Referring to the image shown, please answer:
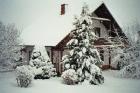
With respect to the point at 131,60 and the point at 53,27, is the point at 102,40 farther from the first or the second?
the point at 131,60

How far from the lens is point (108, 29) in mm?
14570

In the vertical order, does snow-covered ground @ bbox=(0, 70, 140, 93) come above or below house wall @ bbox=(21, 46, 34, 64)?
below

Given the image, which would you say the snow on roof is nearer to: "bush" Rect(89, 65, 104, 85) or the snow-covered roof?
the snow-covered roof

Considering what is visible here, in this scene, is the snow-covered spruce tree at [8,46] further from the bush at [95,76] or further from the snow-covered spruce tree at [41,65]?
the bush at [95,76]

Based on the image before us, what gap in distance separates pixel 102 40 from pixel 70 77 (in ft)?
14.1

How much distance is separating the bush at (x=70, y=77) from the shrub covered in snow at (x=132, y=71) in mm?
1692

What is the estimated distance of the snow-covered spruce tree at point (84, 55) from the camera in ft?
34.9

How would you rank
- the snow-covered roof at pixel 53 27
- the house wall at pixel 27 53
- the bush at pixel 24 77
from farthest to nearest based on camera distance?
the house wall at pixel 27 53 → the snow-covered roof at pixel 53 27 → the bush at pixel 24 77

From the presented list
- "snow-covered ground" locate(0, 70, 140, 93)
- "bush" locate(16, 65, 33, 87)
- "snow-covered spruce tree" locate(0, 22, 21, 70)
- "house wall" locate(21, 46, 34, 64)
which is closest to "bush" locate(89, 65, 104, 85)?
"snow-covered ground" locate(0, 70, 140, 93)

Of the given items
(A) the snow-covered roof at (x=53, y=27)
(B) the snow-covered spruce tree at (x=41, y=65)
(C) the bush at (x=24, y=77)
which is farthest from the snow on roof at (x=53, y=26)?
(C) the bush at (x=24, y=77)

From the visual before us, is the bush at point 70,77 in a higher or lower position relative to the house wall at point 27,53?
lower

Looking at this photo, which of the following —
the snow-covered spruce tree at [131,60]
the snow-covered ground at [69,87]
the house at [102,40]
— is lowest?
the snow-covered ground at [69,87]

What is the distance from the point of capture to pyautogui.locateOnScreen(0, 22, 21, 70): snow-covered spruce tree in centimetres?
1136

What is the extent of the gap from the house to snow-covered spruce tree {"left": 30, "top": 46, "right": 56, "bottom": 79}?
0.88 metres
